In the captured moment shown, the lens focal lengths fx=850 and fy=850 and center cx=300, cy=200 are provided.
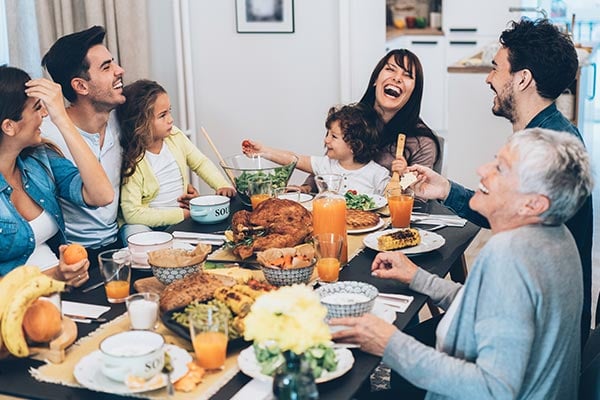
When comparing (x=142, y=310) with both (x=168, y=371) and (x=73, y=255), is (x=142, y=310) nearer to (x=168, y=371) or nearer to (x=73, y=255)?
(x=168, y=371)

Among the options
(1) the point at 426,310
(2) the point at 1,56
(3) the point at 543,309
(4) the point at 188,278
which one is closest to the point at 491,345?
(3) the point at 543,309

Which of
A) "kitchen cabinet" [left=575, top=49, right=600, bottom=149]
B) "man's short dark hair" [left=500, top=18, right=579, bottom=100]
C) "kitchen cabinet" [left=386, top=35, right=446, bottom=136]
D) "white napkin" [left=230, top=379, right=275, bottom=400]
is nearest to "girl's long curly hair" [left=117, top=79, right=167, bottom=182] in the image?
"man's short dark hair" [left=500, top=18, right=579, bottom=100]

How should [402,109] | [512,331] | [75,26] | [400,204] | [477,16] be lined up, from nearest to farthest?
[512,331]
[400,204]
[402,109]
[75,26]
[477,16]

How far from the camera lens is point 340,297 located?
207cm

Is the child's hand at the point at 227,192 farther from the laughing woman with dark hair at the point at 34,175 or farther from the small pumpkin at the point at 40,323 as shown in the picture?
the small pumpkin at the point at 40,323

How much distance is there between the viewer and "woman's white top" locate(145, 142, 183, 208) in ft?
11.3

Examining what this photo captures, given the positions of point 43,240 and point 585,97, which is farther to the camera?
point 585,97

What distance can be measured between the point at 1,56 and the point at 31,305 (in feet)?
8.74

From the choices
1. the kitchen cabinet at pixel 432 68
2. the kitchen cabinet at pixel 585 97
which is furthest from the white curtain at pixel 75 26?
the kitchen cabinet at pixel 432 68

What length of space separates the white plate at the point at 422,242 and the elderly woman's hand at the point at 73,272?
0.83 meters

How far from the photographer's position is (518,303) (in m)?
1.68

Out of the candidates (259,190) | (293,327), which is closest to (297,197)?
(259,190)

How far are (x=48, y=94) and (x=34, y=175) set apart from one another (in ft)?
0.88

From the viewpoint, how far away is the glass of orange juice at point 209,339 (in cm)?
177
